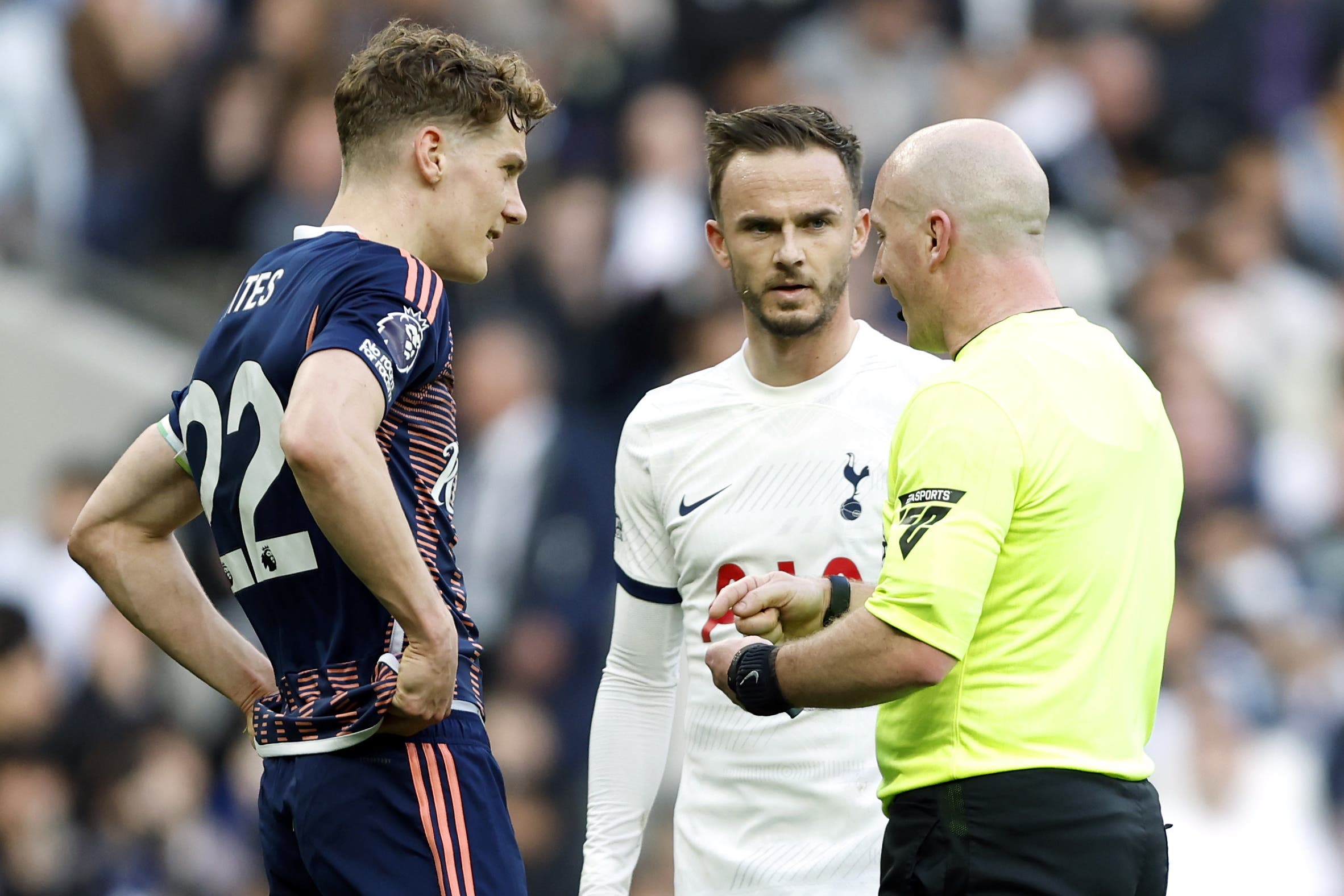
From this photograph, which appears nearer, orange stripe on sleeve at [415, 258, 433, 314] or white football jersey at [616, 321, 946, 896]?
orange stripe on sleeve at [415, 258, 433, 314]

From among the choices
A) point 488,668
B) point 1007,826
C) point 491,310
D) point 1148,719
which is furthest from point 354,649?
point 491,310

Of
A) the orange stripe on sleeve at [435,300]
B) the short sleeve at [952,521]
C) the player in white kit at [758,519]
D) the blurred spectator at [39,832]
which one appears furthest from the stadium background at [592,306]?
the short sleeve at [952,521]

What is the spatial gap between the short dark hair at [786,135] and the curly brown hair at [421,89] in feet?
2.42

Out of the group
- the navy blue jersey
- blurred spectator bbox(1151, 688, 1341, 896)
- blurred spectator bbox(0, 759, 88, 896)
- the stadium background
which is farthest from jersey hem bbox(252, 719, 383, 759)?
blurred spectator bbox(0, 759, 88, 896)

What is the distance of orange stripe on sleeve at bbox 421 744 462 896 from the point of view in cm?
287

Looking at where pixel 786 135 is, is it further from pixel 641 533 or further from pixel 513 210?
pixel 641 533

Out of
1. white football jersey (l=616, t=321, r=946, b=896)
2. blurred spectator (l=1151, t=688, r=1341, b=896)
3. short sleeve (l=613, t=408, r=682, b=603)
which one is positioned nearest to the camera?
white football jersey (l=616, t=321, r=946, b=896)

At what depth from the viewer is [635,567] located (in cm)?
379

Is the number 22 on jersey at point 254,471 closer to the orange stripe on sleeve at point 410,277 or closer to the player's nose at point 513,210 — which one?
the orange stripe on sleeve at point 410,277

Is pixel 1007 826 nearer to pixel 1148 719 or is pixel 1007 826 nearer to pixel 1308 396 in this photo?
pixel 1148 719

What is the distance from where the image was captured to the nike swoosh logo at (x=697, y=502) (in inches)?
Answer: 144

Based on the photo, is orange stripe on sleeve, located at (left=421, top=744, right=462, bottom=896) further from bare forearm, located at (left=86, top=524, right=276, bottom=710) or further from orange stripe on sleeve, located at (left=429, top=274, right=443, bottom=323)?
orange stripe on sleeve, located at (left=429, top=274, right=443, bottom=323)

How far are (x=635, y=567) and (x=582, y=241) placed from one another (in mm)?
4423

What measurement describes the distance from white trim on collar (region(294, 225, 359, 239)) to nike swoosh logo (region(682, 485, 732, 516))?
1.03 meters
